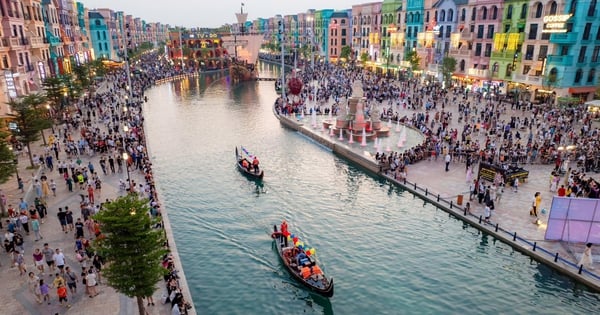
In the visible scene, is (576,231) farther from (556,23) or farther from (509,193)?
(556,23)

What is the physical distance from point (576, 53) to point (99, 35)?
10830cm

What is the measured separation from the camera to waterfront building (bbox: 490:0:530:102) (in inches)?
2267

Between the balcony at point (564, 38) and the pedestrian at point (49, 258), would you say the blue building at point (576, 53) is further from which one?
the pedestrian at point (49, 258)

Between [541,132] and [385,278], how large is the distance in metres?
29.9

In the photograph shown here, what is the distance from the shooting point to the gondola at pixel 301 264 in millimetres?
18250

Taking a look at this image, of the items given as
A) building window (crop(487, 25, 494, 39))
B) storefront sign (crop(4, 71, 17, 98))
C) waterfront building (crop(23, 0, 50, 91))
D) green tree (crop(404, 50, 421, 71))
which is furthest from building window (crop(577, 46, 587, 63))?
waterfront building (crop(23, 0, 50, 91))

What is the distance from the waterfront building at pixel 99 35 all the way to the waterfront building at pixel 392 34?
74232mm

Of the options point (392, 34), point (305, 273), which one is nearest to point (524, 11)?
point (392, 34)

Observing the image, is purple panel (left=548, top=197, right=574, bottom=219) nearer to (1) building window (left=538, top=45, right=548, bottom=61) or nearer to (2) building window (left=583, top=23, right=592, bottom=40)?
(2) building window (left=583, top=23, right=592, bottom=40)

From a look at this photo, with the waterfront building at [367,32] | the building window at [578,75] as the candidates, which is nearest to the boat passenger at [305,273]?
the building window at [578,75]

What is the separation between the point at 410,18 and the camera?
282 feet

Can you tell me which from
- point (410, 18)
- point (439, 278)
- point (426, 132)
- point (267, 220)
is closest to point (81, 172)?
point (267, 220)

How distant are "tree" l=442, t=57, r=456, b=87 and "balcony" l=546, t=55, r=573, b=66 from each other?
16.1 metres

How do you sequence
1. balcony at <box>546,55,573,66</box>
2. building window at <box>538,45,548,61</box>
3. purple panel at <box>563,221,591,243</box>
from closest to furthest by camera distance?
purple panel at <box>563,221,591,243</box>
balcony at <box>546,55,573,66</box>
building window at <box>538,45,548,61</box>
